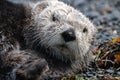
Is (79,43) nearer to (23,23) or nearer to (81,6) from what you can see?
(23,23)

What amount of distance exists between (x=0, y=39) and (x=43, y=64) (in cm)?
82

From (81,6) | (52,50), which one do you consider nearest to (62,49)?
(52,50)

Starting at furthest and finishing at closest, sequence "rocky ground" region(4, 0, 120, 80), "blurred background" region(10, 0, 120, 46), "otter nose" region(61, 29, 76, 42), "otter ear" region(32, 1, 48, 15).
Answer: "blurred background" region(10, 0, 120, 46) → "otter ear" region(32, 1, 48, 15) → "rocky ground" region(4, 0, 120, 80) → "otter nose" region(61, 29, 76, 42)

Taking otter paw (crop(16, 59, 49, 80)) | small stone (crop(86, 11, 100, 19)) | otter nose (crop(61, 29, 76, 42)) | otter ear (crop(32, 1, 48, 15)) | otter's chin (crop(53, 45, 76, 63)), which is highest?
otter ear (crop(32, 1, 48, 15))

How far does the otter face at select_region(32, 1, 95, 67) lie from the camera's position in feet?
17.5

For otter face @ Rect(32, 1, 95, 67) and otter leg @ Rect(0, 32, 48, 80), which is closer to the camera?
otter leg @ Rect(0, 32, 48, 80)

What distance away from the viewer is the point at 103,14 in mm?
11172

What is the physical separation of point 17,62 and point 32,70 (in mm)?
398

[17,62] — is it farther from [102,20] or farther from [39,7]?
[102,20]

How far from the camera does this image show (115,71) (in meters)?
5.93

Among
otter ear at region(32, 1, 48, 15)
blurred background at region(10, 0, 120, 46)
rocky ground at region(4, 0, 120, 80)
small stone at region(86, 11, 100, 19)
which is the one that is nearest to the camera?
rocky ground at region(4, 0, 120, 80)

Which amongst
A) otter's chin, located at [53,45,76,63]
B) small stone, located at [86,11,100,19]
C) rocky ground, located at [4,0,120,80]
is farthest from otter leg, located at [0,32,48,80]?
small stone, located at [86,11,100,19]

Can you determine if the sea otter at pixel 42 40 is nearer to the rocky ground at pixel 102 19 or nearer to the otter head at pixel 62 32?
the otter head at pixel 62 32

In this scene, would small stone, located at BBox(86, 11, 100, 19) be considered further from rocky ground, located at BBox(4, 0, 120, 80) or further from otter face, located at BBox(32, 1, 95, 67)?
otter face, located at BBox(32, 1, 95, 67)
